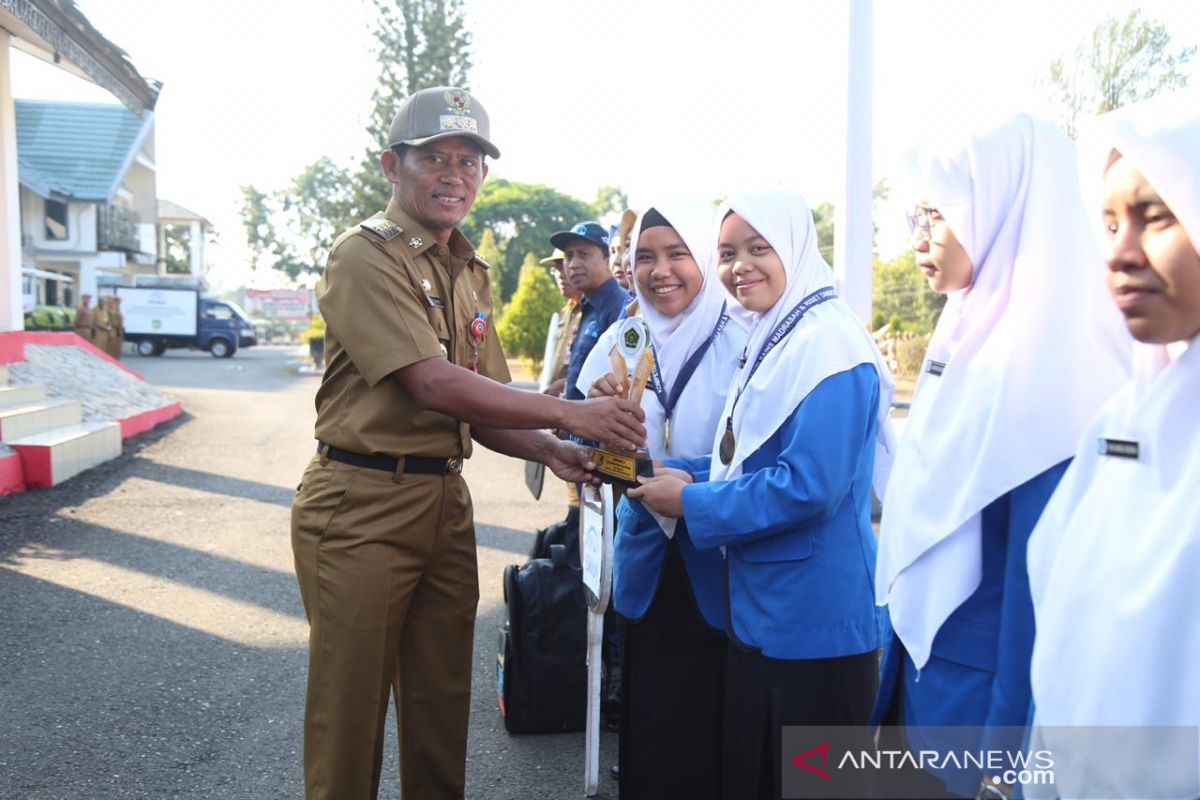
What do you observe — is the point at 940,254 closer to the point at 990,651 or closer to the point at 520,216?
the point at 990,651

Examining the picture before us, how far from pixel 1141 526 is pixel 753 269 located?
57.1 inches

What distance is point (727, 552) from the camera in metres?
2.55

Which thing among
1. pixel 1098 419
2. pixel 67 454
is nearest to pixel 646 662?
pixel 1098 419

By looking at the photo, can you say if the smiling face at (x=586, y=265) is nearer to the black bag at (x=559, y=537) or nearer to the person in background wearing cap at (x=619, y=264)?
the person in background wearing cap at (x=619, y=264)

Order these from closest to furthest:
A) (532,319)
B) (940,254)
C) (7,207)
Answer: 1. (940,254)
2. (7,207)
3. (532,319)

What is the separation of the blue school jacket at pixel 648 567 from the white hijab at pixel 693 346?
0.78 ft

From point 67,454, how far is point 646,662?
7.83m

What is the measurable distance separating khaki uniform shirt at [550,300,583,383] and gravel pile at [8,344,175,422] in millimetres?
6624

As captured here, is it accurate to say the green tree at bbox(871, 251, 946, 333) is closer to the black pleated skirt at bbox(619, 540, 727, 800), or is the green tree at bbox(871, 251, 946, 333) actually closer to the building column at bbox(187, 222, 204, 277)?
the black pleated skirt at bbox(619, 540, 727, 800)

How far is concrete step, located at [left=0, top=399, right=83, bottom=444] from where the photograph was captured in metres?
8.38

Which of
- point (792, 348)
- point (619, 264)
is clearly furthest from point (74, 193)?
point (792, 348)

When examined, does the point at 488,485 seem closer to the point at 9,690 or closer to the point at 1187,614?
the point at 9,690

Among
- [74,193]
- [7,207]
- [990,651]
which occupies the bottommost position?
[990,651]

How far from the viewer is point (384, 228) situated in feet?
8.96
